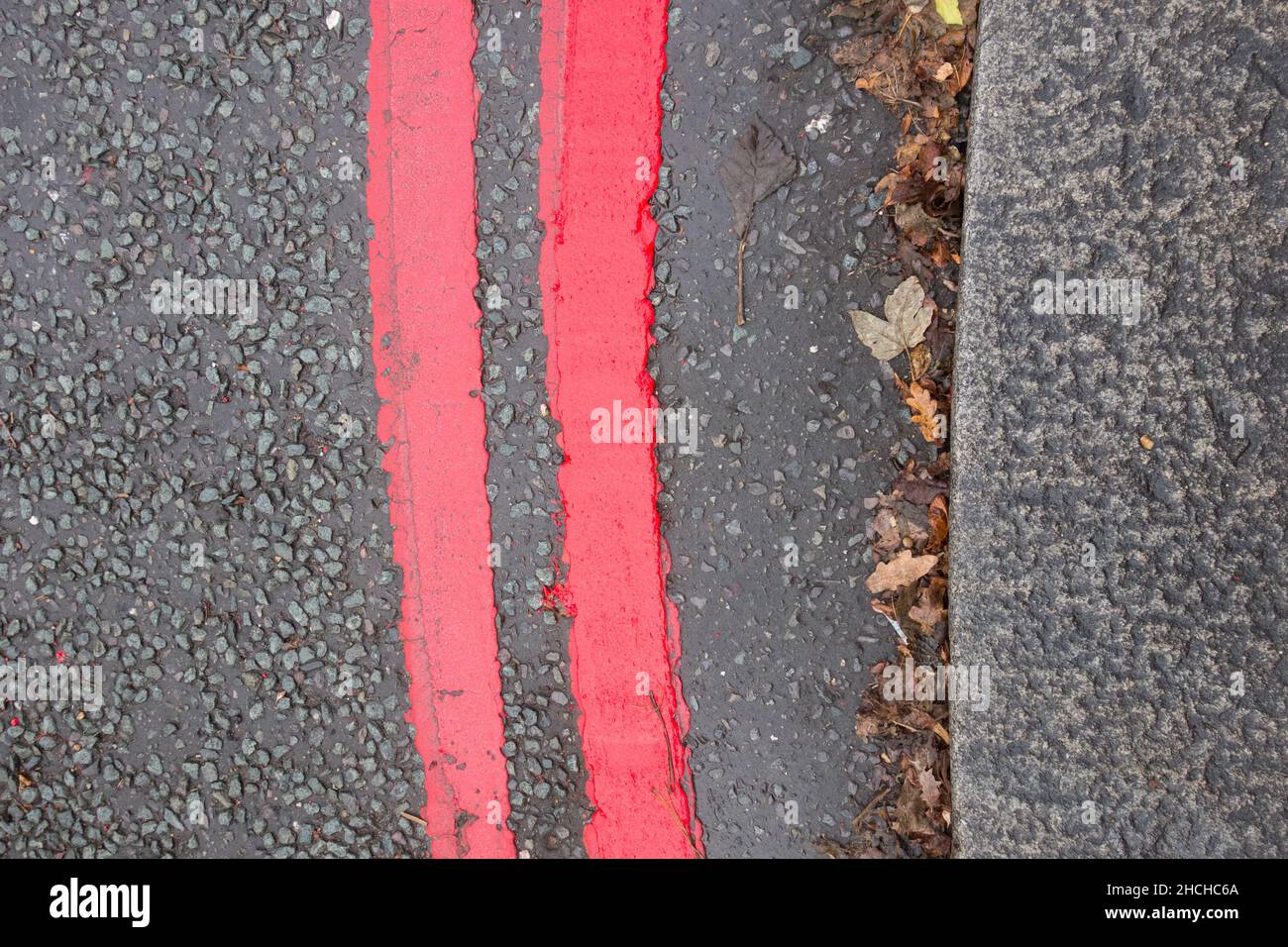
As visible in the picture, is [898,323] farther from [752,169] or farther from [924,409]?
[752,169]

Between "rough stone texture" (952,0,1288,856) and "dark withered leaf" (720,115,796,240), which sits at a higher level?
"dark withered leaf" (720,115,796,240)

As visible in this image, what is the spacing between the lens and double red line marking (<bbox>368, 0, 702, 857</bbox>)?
7.32 ft

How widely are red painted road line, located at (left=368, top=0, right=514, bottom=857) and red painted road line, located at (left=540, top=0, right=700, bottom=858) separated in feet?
0.84

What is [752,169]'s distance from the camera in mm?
2191

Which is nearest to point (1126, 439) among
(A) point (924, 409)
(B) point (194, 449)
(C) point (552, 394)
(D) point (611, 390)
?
(A) point (924, 409)

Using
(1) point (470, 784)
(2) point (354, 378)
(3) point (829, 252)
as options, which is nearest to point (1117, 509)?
(3) point (829, 252)

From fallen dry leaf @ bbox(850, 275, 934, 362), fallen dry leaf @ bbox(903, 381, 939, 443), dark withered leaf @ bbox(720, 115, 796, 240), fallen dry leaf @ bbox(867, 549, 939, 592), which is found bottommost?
fallen dry leaf @ bbox(867, 549, 939, 592)

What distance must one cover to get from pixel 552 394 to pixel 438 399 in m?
0.35

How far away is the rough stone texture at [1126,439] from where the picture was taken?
6.08 feet

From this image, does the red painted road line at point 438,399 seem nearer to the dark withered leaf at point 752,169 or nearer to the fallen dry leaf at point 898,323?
the dark withered leaf at point 752,169

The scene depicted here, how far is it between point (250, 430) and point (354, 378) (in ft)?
1.19

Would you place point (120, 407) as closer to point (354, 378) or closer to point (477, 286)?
point (354, 378)

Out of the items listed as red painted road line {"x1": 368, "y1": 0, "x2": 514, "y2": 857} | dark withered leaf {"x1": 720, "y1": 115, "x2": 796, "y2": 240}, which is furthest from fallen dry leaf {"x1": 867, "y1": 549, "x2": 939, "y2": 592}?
red painted road line {"x1": 368, "y1": 0, "x2": 514, "y2": 857}

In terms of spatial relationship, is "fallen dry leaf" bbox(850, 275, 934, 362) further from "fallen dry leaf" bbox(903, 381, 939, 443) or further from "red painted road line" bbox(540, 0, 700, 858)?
"red painted road line" bbox(540, 0, 700, 858)
